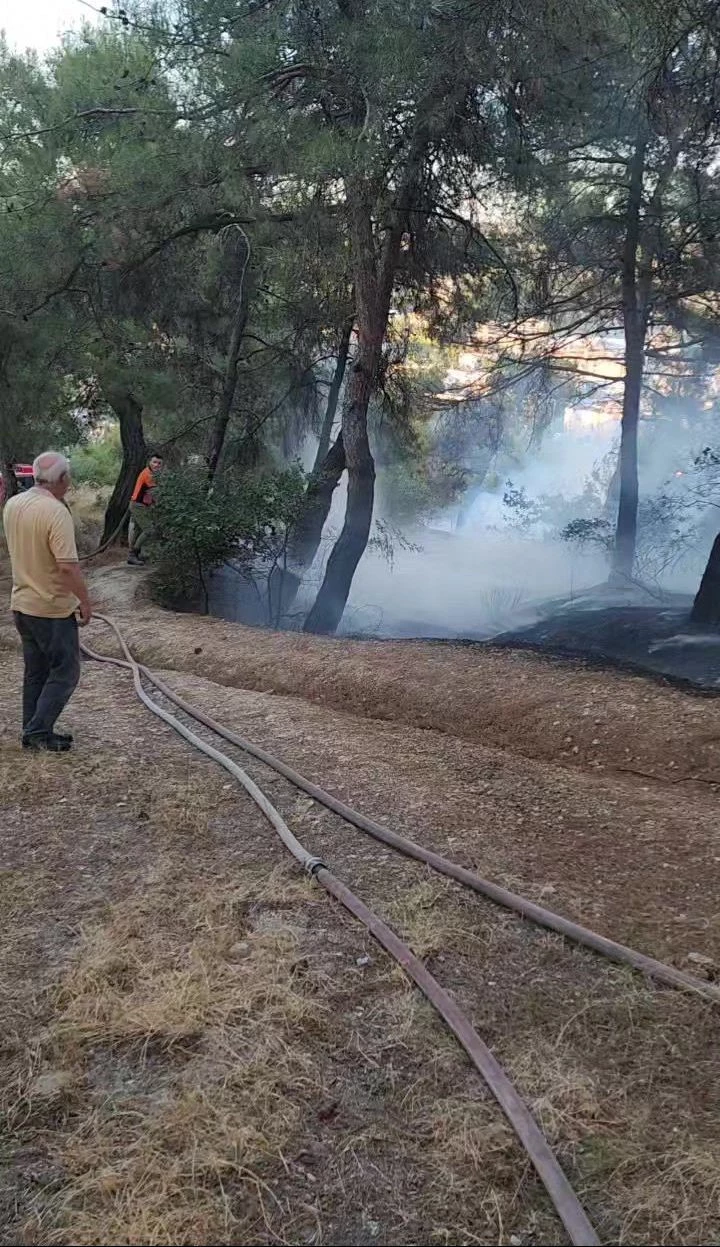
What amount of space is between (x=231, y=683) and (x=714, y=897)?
15.7 feet

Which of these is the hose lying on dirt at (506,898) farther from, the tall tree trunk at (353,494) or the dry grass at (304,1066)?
the tall tree trunk at (353,494)

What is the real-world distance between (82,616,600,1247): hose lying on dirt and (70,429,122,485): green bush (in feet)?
60.3

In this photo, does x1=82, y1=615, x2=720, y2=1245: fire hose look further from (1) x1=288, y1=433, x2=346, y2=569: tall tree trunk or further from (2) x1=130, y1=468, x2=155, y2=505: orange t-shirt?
(2) x1=130, y1=468, x2=155, y2=505: orange t-shirt

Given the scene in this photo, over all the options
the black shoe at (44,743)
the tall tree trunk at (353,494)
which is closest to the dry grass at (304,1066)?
the black shoe at (44,743)

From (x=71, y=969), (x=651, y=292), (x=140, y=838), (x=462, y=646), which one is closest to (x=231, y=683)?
(x=462, y=646)

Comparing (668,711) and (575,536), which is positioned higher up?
(575,536)

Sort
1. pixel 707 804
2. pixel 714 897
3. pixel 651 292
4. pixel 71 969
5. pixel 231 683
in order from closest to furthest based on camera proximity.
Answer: pixel 71 969
pixel 714 897
pixel 707 804
pixel 231 683
pixel 651 292

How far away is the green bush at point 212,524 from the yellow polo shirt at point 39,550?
5950 millimetres

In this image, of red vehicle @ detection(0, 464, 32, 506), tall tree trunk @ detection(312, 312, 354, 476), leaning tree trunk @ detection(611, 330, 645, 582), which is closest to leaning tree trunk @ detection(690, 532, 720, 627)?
tall tree trunk @ detection(312, 312, 354, 476)

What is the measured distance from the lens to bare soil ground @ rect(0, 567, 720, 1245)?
199 centimetres

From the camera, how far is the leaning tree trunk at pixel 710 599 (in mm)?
9852

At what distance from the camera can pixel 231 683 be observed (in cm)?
746

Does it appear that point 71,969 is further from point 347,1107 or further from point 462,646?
point 462,646

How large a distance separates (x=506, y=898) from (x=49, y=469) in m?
3.15
